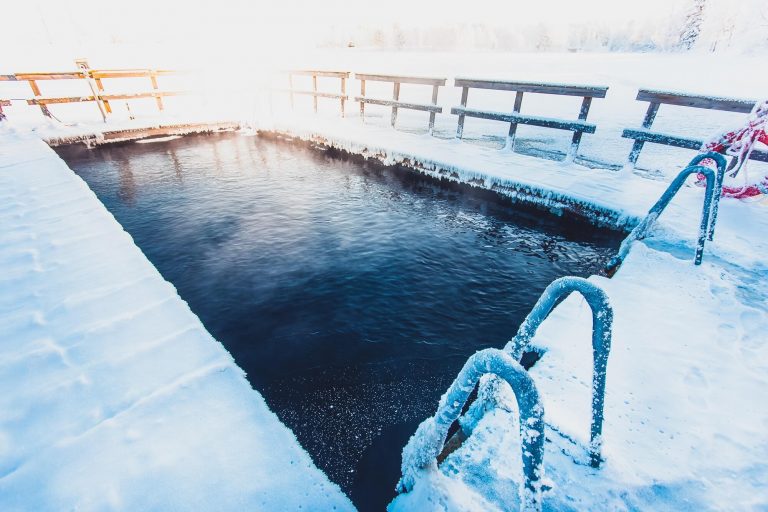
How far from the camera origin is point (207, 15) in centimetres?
6612

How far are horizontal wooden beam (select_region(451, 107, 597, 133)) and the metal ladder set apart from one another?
235 inches

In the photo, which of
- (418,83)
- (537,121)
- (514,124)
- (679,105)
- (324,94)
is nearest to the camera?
(679,105)

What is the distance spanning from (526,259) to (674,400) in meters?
2.60

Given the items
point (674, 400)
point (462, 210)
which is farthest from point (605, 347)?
point (462, 210)

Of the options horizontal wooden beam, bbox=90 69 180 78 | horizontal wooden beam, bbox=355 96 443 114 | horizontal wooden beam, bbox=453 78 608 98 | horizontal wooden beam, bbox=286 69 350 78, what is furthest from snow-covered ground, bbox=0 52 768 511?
horizontal wooden beam, bbox=286 69 350 78

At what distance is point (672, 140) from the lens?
560 cm

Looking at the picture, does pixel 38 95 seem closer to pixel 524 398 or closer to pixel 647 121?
pixel 524 398

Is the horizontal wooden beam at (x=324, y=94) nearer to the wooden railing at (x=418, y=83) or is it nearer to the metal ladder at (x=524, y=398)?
the wooden railing at (x=418, y=83)

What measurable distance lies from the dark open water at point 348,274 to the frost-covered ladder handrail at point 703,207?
1.54 ft

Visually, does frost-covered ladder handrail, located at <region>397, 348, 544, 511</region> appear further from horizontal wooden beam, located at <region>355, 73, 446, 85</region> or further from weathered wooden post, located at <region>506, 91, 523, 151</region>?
horizontal wooden beam, located at <region>355, 73, 446, 85</region>

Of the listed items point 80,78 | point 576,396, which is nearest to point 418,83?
point 576,396

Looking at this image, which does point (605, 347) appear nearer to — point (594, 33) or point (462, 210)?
point (462, 210)

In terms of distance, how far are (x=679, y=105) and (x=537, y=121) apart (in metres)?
2.22

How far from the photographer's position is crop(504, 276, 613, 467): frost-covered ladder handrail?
1586 millimetres
